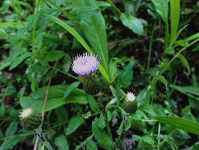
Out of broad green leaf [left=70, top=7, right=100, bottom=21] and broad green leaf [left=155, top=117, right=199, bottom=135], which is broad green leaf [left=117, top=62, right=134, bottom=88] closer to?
broad green leaf [left=155, top=117, right=199, bottom=135]

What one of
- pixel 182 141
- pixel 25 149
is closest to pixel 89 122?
pixel 25 149

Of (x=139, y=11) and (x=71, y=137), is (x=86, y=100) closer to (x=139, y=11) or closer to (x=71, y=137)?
(x=71, y=137)

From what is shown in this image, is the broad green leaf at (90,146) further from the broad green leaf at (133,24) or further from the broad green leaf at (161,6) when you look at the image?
the broad green leaf at (161,6)

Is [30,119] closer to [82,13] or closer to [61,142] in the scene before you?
[61,142]

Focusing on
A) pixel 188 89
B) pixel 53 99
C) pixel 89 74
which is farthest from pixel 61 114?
pixel 188 89

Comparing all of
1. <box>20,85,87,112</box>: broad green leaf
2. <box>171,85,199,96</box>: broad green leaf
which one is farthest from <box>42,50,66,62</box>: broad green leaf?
<box>171,85,199,96</box>: broad green leaf

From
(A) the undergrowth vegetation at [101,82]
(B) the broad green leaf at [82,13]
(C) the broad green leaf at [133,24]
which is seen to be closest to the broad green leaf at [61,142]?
(A) the undergrowth vegetation at [101,82]

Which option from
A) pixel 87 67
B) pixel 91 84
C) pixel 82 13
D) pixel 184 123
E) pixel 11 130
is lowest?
pixel 11 130
